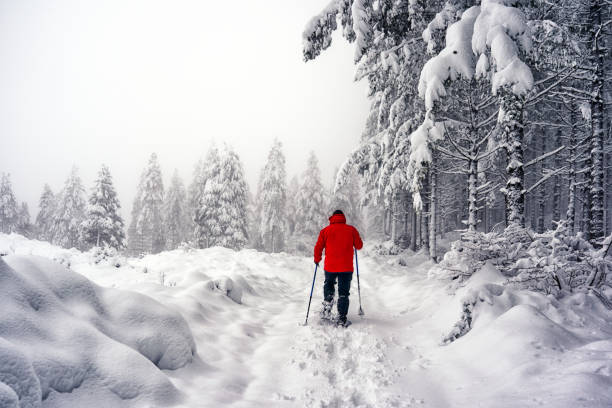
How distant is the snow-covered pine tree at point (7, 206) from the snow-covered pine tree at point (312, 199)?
136 feet

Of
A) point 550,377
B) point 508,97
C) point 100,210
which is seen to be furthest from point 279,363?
point 100,210

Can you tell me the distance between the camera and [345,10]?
775cm

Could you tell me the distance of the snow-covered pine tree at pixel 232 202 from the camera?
29.7 meters

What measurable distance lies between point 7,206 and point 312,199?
43.5 m

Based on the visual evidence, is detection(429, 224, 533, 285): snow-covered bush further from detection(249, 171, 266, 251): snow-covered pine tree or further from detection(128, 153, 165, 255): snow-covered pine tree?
detection(128, 153, 165, 255): snow-covered pine tree

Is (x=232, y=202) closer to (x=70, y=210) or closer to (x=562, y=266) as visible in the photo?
(x=70, y=210)

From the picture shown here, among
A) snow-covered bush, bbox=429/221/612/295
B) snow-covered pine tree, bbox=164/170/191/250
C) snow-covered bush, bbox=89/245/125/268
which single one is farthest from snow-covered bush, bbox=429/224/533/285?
snow-covered pine tree, bbox=164/170/191/250

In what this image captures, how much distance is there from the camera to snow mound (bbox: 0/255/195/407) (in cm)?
218

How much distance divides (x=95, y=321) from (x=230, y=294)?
408 centimetres

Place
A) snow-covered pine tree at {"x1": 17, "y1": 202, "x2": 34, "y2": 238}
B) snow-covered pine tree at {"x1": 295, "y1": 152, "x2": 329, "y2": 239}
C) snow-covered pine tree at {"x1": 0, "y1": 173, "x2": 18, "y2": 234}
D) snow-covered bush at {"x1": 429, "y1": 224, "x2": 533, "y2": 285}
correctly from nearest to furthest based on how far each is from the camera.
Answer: snow-covered bush at {"x1": 429, "y1": 224, "x2": 533, "y2": 285}, snow-covered pine tree at {"x1": 295, "y1": 152, "x2": 329, "y2": 239}, snow-covered pine tree at {"x1": 0, "y1": 173, "x2": 18, "y2": 234}, snow-covered pine tree at {"x1": 17, "y1": 202, "x2": 34, "y2": 238}

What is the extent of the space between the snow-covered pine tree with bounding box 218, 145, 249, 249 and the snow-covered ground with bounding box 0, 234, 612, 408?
24.2m

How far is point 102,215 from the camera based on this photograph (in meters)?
29.9

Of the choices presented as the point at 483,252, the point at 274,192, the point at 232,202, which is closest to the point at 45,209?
the point at 232,202

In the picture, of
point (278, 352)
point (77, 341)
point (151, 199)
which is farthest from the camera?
point (151, 199)
